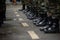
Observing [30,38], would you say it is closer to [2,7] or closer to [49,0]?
[49,0]

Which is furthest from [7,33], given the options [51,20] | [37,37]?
[51,20]

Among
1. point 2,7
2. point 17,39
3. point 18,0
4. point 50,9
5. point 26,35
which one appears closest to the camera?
point 17,39

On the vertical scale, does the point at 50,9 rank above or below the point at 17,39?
above

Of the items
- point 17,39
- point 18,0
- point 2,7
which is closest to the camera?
point 17,39

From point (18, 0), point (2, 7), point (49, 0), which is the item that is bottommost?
point (18, 0)

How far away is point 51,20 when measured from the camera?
21.8 ft

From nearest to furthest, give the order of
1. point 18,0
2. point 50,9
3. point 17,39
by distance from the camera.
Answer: point 17,39 → point 50,9 → point 18,0

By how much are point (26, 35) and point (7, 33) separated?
646 millimetres

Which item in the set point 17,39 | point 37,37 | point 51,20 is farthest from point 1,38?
point 51,20

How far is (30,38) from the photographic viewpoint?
5.65 meters

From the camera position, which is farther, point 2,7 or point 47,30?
point 2,7

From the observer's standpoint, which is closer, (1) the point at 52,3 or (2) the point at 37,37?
(2) the point at 37,37

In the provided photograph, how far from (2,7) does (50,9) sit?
2028mm

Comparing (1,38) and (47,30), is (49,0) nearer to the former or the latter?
(47,30)
